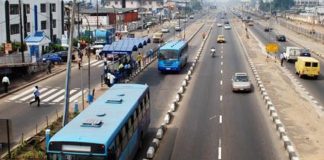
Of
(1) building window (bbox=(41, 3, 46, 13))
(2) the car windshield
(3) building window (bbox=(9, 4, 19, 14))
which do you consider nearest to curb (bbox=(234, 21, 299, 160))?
(2) the car windshield

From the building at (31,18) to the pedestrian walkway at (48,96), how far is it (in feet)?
63.1

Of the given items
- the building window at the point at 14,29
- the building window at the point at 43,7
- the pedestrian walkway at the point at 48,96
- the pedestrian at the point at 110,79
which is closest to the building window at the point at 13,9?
the building window at the point at 14,29

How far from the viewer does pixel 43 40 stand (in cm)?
5362

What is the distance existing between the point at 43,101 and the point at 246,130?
15.8 metres

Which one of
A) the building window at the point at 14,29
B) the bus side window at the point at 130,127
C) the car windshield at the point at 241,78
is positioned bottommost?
the car windshield at the point at 241,78

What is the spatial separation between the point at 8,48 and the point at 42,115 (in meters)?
19.6

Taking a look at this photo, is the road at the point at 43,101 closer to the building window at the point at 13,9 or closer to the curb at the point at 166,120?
the curb at the point at 166,120

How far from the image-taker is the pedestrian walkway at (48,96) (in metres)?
35.5

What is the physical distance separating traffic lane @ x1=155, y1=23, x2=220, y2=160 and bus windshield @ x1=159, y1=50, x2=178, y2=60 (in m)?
4.37

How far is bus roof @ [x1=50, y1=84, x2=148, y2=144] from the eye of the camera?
16.0m

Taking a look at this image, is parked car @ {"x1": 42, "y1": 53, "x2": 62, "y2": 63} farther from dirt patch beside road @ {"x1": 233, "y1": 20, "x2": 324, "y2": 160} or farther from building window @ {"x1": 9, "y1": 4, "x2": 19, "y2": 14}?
dirt patch beside road @ {"x1": 233, "y1": 20, "x2": 324, "y2": 160}

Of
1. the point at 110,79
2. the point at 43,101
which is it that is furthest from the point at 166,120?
the point at 110,79

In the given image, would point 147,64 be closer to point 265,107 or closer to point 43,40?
point 43,40

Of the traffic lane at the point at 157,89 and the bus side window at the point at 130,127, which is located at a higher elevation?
the bus side window at the point at 130,127
